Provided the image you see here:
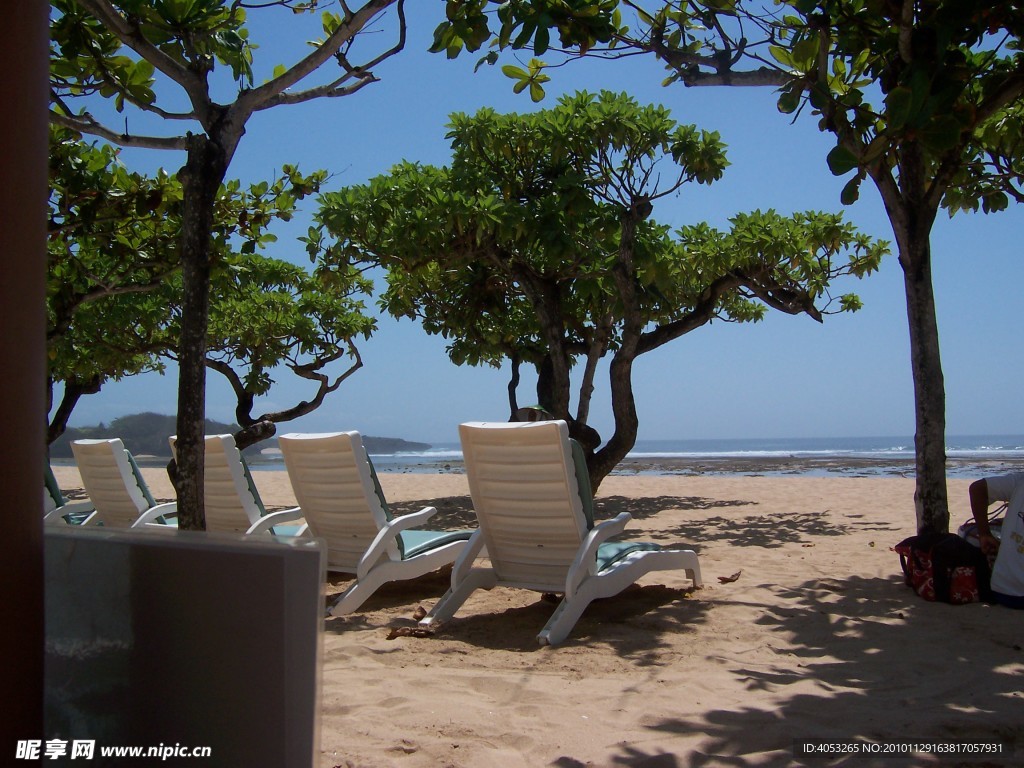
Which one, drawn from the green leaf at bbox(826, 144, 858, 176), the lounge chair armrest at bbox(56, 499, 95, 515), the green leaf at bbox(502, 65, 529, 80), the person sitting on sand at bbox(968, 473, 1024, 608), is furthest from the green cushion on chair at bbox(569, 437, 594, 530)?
the lounge chair armrest at bbox(56, 499, 95, 515)

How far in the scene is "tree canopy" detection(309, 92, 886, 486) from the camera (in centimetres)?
1094

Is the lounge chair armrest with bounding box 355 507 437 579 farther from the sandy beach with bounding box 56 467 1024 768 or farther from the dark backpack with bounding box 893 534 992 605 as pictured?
the dark backpack with bounding box 893 534 992 605

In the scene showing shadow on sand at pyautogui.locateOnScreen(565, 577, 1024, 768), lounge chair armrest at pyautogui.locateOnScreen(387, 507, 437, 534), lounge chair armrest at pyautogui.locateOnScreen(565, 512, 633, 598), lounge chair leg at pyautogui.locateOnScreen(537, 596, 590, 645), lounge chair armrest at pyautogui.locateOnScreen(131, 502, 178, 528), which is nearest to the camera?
shadow on sand at pyautogui.locateOnScreen(565, 577, 1024, 768)

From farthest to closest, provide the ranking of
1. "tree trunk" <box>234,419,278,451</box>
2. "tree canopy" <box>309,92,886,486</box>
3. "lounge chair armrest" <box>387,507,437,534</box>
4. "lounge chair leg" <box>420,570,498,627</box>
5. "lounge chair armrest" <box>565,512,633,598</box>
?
"tree trunk" <box>234,419,278,451</box>, "tree canopy" <box>309,92,886,486</box>, "lounge chair armrest" <box>387,507,437,534</box>, "lounge chair leg" <box>420,570,498,627</box>, "lounge chair armrest" <box>565,512,633,598</box>

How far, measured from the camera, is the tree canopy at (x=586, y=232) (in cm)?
1094

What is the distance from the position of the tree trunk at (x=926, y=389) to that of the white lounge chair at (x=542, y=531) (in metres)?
1.94

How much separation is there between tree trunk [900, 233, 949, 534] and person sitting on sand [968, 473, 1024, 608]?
877 millimetres

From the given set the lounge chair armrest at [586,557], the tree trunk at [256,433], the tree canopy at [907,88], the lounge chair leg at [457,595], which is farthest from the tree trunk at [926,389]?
the tree trunk at [256,433]

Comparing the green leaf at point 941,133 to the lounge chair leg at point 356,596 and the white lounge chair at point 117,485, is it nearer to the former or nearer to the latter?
the lounge chair leg at point 356,596

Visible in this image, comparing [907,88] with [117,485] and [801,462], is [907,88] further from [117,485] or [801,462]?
[801,462]

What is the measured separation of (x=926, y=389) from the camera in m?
6.05

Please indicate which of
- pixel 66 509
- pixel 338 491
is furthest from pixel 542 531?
pixel 66 509

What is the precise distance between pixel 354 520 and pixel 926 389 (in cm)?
414

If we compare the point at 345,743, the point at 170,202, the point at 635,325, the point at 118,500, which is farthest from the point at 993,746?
the point at 635,325
